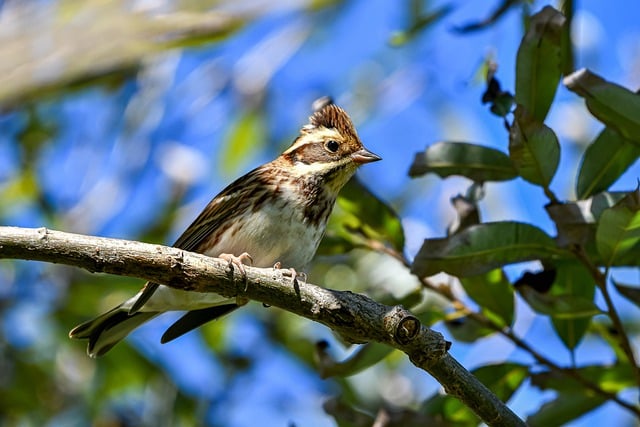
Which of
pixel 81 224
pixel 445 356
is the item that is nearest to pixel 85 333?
pixel 445 356

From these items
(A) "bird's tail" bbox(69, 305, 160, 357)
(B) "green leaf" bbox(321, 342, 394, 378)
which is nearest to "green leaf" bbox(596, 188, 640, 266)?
(B) "green leaf" bbox(321, 342, 394, 378)

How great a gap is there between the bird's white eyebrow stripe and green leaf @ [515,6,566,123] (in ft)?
4.84

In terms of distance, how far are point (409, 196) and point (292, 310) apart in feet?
15.2

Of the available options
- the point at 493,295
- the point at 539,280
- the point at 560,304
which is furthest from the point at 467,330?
the point at 560,304

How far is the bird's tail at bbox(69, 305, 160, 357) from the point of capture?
14.0 ft

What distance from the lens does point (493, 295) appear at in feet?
12.2

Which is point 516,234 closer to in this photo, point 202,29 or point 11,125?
point 202,29

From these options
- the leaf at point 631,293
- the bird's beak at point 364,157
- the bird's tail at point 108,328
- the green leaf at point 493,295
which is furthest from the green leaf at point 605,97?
the bird's tail at point 108,328

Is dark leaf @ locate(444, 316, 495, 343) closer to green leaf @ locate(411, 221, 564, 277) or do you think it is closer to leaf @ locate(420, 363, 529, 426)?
leaf @ locate(420, 363, 529, 426)

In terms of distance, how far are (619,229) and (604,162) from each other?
15.1 inches

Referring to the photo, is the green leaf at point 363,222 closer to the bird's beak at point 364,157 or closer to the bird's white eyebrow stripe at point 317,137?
the bird's beak at point 364,157

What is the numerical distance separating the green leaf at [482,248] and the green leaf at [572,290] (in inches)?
8.3

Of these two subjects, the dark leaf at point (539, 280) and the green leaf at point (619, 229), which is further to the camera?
the dark leaf at point (539, 280)

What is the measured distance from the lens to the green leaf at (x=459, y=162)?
3.60 m
